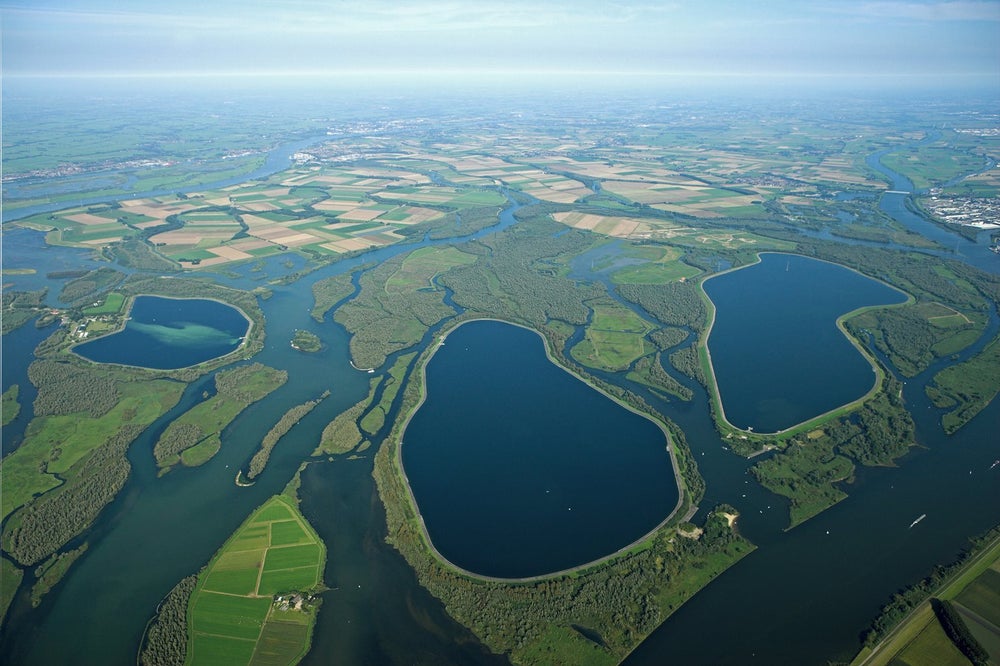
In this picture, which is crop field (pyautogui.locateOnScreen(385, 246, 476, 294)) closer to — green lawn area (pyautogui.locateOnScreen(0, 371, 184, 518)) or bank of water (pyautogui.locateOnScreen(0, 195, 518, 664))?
bank of water (pyautogui.locateOnScreen(0, 195, 518, 664))

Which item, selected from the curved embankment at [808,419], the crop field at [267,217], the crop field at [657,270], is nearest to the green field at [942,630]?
the curved embankment at [808,419]

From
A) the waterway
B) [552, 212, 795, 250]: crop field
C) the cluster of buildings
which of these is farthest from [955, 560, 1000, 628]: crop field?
the cluster of buildings

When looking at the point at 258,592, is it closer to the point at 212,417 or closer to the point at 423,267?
the point at 212,417

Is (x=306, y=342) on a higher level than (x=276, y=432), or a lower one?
lower

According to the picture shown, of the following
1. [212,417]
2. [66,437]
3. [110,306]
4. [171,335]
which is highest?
[66,437]

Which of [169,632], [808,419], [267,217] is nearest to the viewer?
[169,632]

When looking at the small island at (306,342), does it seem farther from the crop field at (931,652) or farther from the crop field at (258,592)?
the crop field at (931,652)

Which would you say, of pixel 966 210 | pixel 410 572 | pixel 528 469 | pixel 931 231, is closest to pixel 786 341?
pixel 528 469

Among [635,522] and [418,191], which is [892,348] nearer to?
[635,522]
